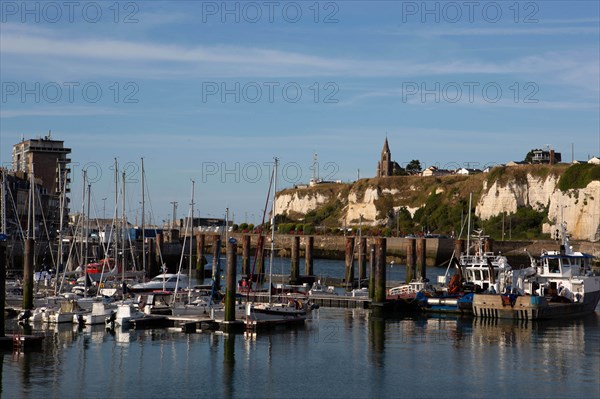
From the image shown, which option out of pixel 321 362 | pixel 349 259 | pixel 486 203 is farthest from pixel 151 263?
pixel 486 203

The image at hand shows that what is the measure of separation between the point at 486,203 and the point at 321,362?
122m

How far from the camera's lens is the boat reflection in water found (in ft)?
118

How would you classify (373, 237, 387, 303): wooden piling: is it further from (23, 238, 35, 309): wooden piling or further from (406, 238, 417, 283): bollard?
(23, 238, 35, 309): wooden piling

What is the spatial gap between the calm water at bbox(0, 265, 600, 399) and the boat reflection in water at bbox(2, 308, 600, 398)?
5 cm

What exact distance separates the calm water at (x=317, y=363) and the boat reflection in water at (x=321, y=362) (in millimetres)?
47

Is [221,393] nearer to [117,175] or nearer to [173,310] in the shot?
[173,310]

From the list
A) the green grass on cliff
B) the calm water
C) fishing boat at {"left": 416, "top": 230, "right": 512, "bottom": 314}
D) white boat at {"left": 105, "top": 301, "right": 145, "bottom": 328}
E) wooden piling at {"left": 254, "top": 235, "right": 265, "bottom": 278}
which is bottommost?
the calm water

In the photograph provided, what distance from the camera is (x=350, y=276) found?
8000 centimetres

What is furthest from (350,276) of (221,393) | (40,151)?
(40,151)

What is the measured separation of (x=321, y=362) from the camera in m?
41.9

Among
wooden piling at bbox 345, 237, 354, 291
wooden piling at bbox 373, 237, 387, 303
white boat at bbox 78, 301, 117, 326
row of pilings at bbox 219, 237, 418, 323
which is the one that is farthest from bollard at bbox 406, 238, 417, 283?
white boat at bbox 78, 301, 117, 326

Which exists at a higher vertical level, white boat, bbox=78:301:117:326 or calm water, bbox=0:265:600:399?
white boat, bbox=78:301:117:326

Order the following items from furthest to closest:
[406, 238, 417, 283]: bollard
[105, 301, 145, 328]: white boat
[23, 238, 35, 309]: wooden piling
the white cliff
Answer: the white cliff → [406, 238, 417, 283]: bollard → [23, 238, 35, 309]: wooden piling → [105, 301, 145, 328]: white boat

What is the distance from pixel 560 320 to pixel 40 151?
98.7m
